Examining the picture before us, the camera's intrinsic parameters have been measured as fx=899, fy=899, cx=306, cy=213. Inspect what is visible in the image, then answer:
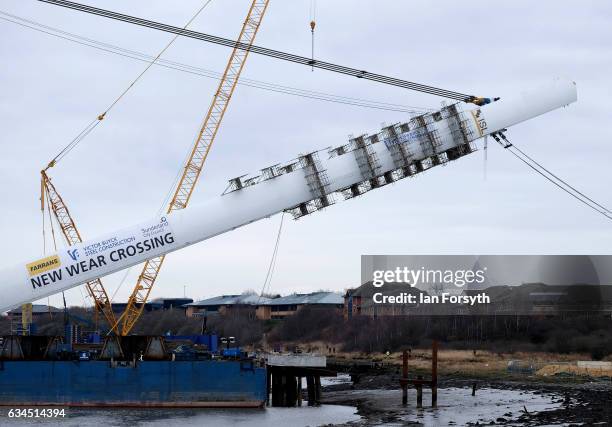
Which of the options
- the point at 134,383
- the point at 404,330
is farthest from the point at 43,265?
the point at 404,330

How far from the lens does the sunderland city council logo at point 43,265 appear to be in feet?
162

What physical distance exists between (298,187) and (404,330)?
64.4m

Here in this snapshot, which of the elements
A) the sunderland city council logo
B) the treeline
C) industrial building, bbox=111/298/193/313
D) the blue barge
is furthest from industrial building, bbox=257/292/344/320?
the sunderland city council logo

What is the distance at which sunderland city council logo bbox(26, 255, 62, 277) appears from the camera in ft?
162

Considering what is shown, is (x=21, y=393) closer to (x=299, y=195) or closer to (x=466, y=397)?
(x=299, y=195)

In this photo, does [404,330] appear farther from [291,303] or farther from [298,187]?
[298,187]

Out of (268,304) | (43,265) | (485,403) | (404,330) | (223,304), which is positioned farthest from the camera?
(223,304)

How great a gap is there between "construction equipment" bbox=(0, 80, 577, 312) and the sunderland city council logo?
5 cm

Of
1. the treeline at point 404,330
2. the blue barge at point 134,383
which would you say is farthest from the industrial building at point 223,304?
the blue barge at point 134,383

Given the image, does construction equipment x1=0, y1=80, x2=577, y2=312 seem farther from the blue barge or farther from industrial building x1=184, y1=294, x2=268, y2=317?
industrial building x1=184, y1=294, x2=268, y2=317

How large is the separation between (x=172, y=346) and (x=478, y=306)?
6435 centimetres

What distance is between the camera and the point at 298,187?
5053 cm

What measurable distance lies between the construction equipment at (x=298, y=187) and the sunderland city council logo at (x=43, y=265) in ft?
0.18

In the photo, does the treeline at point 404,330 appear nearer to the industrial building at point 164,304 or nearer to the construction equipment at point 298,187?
the industrial building at point 164,304
